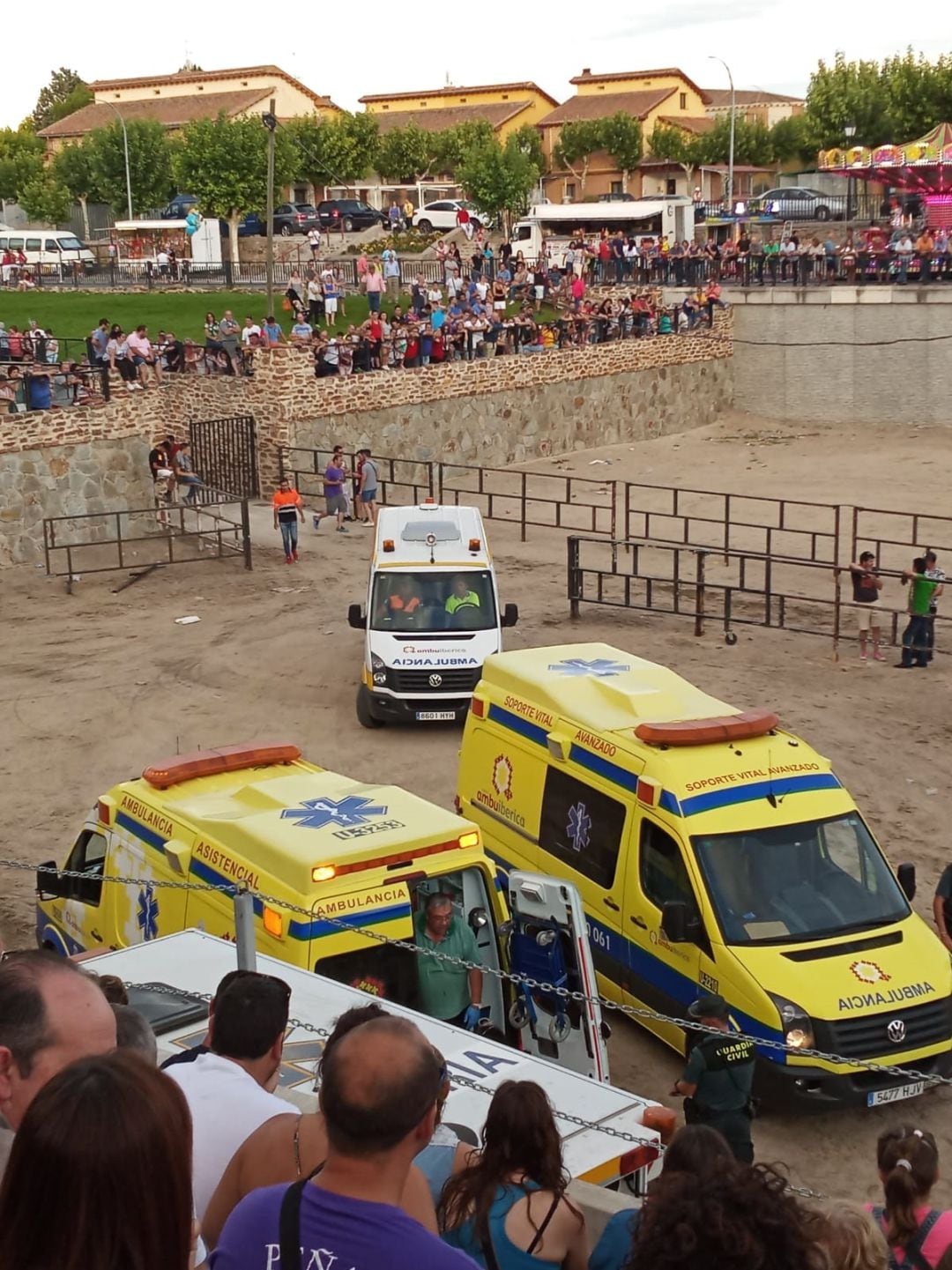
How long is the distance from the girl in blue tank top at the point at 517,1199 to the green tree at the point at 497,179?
60181mm

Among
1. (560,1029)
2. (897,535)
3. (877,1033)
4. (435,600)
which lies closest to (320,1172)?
(560,1029)

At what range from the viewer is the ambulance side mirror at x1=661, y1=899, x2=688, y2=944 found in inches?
362

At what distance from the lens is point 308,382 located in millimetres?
30078

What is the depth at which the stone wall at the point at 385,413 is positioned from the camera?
26750 mm

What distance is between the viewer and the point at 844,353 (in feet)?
131

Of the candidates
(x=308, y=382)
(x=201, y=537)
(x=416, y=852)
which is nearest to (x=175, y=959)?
(x=416, y=852)

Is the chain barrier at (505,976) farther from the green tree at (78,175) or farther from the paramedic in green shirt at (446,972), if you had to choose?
the green tree at (78,175)

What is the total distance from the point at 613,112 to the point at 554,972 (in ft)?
303

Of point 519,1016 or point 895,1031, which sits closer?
point 519,1016

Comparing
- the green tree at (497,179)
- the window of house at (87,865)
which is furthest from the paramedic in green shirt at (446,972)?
the green tree at (497,179)

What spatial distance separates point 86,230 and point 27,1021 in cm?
7435

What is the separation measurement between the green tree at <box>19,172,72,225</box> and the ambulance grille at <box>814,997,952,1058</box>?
234 feet

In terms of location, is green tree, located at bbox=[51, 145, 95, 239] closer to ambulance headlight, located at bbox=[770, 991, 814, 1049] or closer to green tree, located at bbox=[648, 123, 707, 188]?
green tree, located at bbox=[648, 123, 707, 188]

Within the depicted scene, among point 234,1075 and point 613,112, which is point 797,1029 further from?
point 613,112
